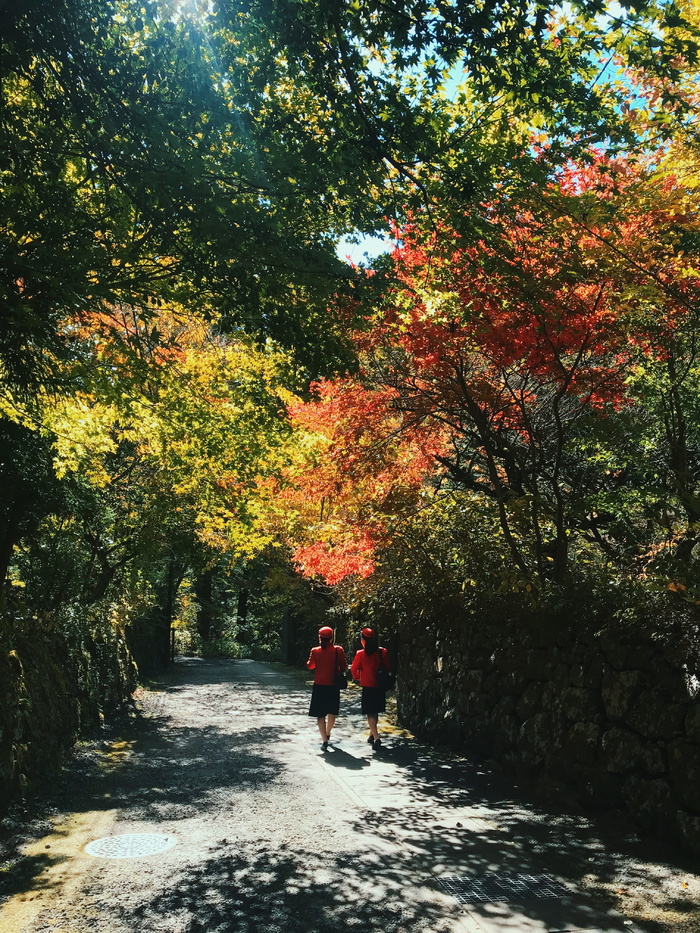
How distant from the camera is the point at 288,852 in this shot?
628 cm

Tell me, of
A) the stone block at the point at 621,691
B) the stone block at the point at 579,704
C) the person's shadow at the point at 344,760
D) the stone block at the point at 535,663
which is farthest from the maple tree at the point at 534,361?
the person's shadow at the point at 344,760

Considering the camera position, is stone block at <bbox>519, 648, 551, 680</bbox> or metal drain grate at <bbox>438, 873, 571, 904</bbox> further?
stone block at <bbox>519, 648, 551, 680</bbox>

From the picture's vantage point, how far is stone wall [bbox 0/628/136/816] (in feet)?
25.3

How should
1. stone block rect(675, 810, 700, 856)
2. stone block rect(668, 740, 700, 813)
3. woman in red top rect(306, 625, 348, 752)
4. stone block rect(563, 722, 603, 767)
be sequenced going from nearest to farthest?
stone block rect(675, 810, 700, 856) < stone block rect(668, 740, 700, 813) < stone block rect(563, 722, 603, 767) < woman in red top rect(306, 625, 348, 752)

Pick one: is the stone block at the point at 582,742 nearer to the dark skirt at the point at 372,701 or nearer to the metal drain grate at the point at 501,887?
the metal drain grate at the point at 501,887

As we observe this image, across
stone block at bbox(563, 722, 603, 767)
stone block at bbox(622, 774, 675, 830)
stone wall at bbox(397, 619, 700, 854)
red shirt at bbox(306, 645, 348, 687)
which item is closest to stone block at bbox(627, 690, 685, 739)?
stone wall at bbox(397, 619, 700, 854)

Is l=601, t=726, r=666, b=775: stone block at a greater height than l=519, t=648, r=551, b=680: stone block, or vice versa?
l=519, t=648, r=551, b=680: stone block

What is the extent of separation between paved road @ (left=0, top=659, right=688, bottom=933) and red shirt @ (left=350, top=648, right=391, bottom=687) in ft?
3.48

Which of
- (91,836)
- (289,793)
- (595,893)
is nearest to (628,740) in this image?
(595,893)

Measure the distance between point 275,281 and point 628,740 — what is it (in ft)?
18.0

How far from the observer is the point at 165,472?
54.9ft

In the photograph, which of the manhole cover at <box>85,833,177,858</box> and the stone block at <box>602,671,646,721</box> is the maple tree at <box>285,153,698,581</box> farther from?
the manhole cover at <box>85,833,177,858</box>

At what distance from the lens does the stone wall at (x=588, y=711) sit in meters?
6.30

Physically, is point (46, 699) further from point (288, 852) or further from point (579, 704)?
point (579, 704)
